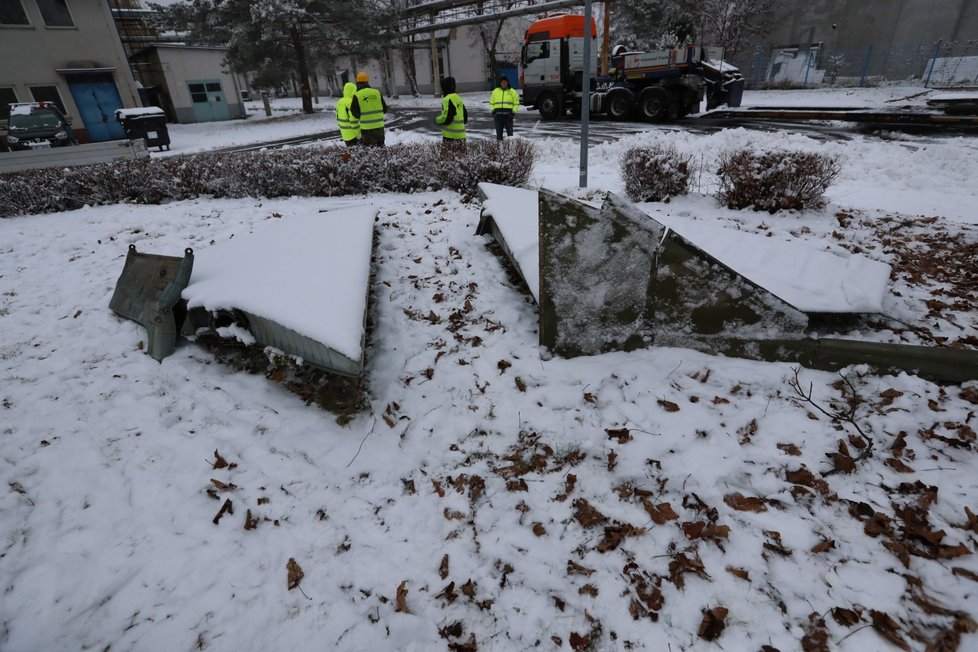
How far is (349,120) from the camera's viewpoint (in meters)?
9.93

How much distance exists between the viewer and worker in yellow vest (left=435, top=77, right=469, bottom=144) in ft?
28.7

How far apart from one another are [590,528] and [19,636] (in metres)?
2.50

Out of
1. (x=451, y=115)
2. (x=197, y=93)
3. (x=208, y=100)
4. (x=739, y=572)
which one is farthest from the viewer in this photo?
(x=208, y=100)

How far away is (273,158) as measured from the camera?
793cm

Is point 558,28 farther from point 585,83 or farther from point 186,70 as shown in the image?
point 186,70

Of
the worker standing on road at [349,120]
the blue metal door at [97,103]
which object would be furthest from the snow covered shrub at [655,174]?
the blue metal door at [97,103]

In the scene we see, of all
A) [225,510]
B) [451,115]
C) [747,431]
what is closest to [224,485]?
[225,510]

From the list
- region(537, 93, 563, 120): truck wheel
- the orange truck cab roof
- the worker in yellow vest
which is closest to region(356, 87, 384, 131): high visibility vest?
the worker in yellow vest

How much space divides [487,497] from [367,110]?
882 cm

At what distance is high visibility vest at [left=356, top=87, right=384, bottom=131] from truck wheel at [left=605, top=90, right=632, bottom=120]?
32.8 feet

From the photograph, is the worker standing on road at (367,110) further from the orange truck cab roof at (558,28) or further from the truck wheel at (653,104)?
the orange truck cab roof at (558,28)

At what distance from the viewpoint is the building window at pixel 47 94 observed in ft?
61.3

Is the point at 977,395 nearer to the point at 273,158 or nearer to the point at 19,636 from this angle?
the point at 19,636

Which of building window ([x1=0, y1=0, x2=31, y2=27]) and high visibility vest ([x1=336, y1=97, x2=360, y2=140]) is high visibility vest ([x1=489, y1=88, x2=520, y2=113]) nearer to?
high visibility vest ([x1=336, y1=97, x2=360, y2=140])
